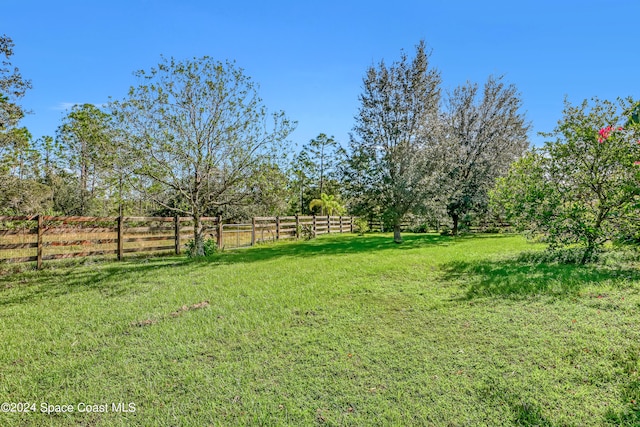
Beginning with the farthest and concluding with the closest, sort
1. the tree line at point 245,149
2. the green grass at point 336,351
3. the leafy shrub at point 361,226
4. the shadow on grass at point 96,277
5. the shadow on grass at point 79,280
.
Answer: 1. the leafy shrub at point 361,226
2. the tree line at point 245,149
3. the shadow on grass at point 96,277
4. the shadow on grass at point 79,280
5. the green grass at point 336,351

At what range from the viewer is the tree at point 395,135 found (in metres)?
14.2

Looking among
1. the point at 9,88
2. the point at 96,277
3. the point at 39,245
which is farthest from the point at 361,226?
the point at 9,88

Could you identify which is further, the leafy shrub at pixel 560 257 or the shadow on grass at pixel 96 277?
the leafy shrub at pixel 560 257

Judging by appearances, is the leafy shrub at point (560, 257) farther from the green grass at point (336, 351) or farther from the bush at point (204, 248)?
the bush at point (204, 248)

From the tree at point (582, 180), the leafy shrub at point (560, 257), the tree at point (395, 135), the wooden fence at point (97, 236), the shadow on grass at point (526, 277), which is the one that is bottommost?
the shadow on grass at point (526, 277)

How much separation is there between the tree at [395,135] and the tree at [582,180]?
6.32 metres

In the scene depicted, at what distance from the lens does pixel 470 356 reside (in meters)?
3.13

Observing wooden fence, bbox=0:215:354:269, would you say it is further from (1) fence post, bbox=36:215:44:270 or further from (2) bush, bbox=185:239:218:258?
(2) bush, bbox=185:239:218:258

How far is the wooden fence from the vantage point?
8.30 metres

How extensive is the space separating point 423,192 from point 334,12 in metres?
8.51

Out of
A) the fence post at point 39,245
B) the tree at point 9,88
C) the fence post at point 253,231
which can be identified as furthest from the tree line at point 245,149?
the fence post at point 39,245

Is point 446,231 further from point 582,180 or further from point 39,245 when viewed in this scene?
point 39,245

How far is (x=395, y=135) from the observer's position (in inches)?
575

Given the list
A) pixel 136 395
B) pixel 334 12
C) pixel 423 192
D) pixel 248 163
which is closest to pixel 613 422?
pixel 136 395
